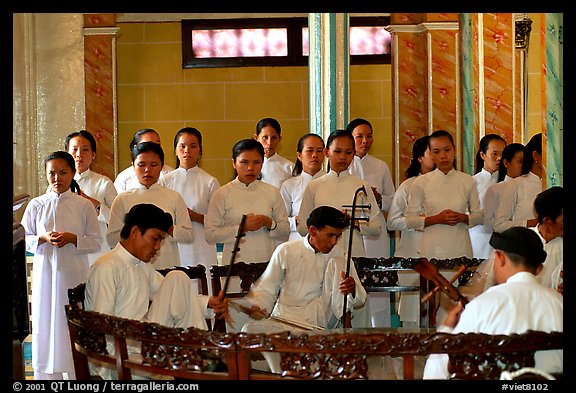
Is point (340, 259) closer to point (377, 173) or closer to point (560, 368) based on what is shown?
point (560, 368)

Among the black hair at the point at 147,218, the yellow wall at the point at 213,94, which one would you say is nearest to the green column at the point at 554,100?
the black hair at the point at 147,218

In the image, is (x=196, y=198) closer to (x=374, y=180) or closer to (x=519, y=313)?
(x=374, y=180)

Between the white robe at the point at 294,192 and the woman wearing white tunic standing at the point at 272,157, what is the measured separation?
66 cm

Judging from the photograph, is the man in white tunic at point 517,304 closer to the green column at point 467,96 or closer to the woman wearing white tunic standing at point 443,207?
the woman wearing white tunic standing at point 443,207

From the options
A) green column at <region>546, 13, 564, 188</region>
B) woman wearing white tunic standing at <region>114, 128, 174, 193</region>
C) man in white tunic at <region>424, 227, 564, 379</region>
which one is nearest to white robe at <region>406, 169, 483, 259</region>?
green column at <region>546, 13, 564, 188</region>

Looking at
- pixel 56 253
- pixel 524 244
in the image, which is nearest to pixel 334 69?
pixel 56 253

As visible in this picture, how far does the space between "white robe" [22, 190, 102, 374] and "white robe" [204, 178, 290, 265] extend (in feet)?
2.51

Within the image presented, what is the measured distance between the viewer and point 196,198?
758cm

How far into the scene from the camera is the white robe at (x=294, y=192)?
753 cm

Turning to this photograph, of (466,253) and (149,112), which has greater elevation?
(149,112)

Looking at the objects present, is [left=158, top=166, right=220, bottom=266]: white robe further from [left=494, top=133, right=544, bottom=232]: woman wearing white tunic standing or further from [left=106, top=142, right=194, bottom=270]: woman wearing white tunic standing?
[left=494, top=133, right=544, bottom=232]: woman wearing white tunic standing
